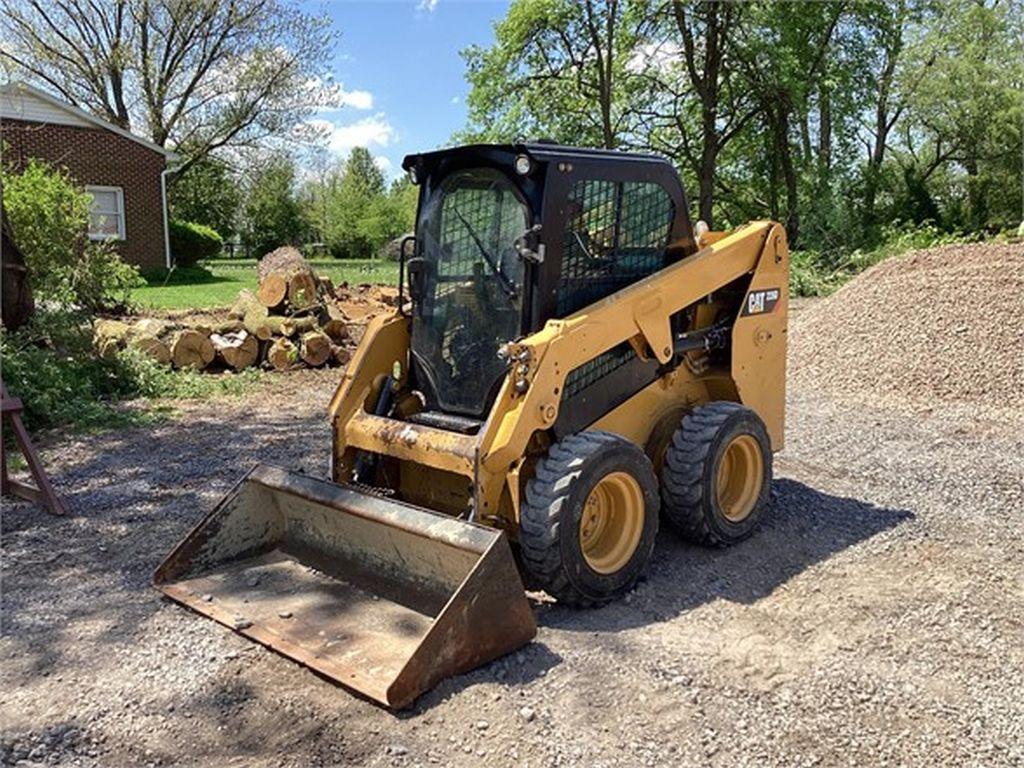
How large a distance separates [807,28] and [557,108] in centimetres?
744

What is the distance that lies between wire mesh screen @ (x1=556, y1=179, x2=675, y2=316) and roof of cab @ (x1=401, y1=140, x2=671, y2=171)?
0.41 ft

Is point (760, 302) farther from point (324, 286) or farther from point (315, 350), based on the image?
point (324, 286)

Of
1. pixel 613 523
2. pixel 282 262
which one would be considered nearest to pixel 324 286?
pixel 282 262

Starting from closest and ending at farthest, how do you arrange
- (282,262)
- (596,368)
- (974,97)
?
(596,368) < (282,262) < (974,97)

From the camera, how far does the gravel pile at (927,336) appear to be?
896 cm

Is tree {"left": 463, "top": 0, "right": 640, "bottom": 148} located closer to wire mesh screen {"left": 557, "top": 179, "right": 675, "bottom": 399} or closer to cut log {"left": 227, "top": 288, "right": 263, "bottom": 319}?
cut log {"left": 227, "top": 288, "right": 263, "bottom": 319}

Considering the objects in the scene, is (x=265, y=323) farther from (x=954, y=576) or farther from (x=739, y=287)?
(x=954, y=576)

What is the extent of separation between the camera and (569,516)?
3.92 meters

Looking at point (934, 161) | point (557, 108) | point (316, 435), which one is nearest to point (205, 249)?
point (557, 108)

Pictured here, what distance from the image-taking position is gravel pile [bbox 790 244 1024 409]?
8961 mm

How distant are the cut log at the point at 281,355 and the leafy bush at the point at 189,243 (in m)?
17.1

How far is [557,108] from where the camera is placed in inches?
1088

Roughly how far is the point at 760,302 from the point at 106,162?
20.8 m

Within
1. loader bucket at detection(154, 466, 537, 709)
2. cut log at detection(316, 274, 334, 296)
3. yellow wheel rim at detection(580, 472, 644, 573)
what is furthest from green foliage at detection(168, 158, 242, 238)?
yellow wheel rim at detection(580, 472, 644, 573)
